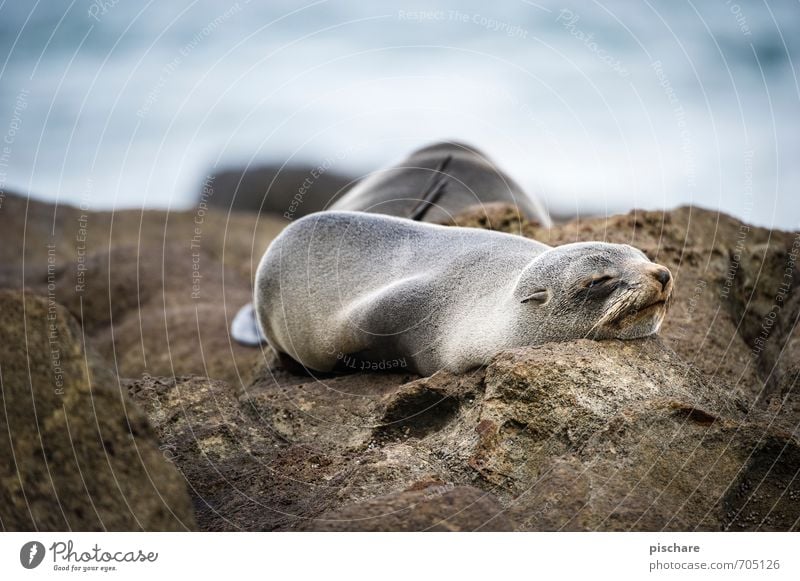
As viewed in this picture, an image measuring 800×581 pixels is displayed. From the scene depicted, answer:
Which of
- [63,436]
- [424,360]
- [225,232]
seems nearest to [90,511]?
[63,436]

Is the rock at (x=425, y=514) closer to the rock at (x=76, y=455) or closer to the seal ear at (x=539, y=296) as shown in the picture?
the rock at (x=76, y=455)

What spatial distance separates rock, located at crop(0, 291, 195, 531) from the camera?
346 centimetres

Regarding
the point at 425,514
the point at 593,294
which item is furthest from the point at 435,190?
the point at 425,514

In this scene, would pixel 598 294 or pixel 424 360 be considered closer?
pixel 598 294

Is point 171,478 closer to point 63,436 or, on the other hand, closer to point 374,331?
point 63,436

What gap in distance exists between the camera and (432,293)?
18.5ft

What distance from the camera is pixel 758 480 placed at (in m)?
4.29

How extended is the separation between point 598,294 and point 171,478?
8.58 feet

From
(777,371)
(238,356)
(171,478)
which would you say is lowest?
(238,356)

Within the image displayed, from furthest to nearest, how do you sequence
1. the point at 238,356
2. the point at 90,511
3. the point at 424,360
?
the point at 238,356
the point at 424,360
the point at 90,511

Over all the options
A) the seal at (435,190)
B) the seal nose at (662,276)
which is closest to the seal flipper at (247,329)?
the seal at (435,190)

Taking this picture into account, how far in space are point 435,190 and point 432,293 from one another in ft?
9.58

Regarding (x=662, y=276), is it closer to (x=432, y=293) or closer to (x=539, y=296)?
(x=539, y=296)

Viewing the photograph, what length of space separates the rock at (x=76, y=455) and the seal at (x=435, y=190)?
4.70 metres
